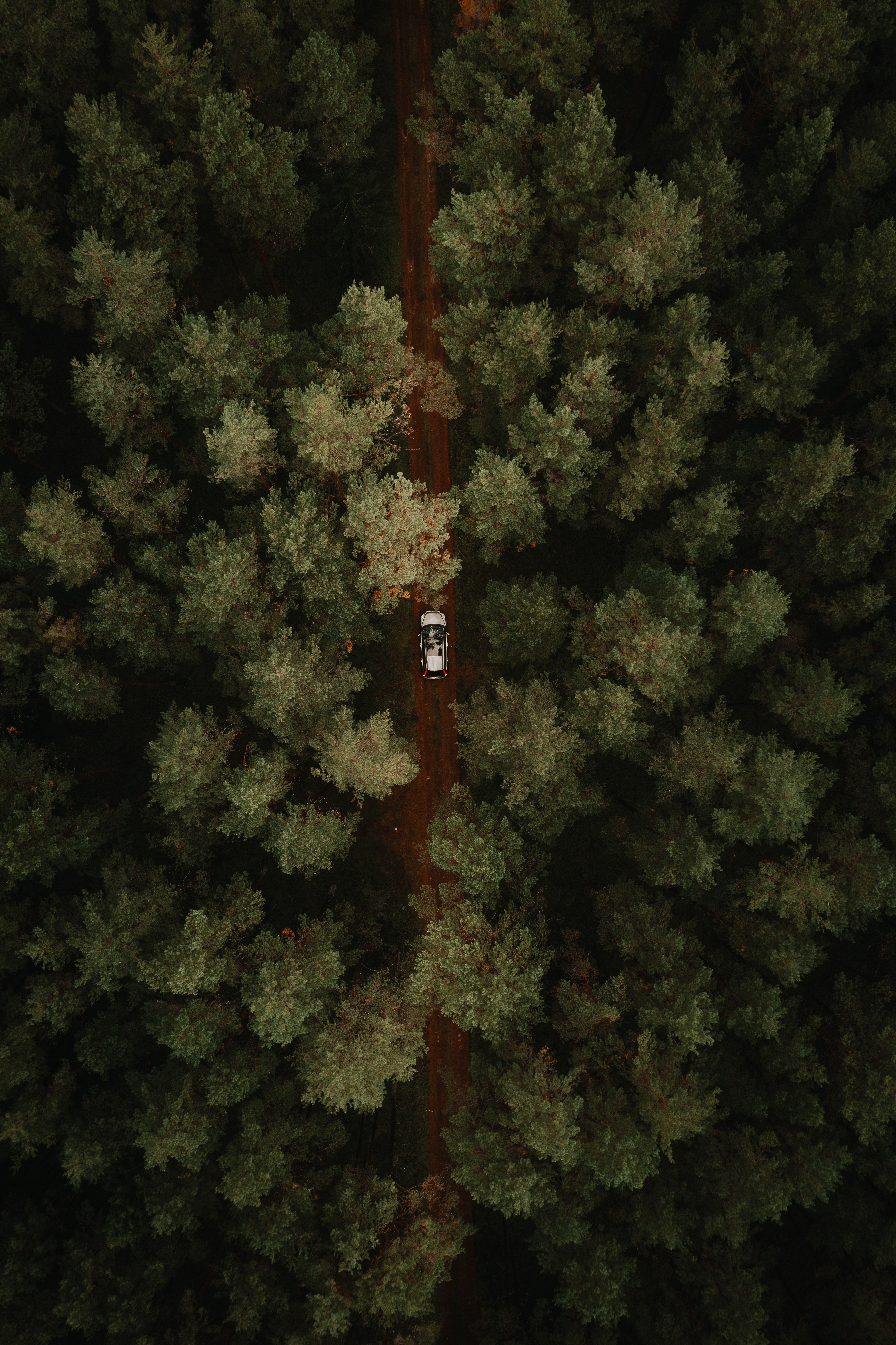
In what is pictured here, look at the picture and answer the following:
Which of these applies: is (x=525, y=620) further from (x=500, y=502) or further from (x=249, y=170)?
(x=249, y=170)

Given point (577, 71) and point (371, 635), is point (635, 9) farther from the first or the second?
point (371, 635)

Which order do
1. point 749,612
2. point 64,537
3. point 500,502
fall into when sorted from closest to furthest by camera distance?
point 64,537 < point 749,612 < point 500,502

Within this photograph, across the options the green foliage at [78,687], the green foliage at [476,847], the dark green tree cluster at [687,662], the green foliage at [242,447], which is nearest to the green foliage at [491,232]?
the dark green tree cluster at [687,662]

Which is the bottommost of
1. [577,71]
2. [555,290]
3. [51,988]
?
[51,988]

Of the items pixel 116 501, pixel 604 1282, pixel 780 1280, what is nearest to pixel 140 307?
pixel 116 501

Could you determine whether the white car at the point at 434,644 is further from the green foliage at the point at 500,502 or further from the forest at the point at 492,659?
the green foliage at the point at 500,502

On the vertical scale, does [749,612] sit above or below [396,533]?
below

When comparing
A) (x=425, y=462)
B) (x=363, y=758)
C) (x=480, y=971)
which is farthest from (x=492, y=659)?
(x=480, y=971)
